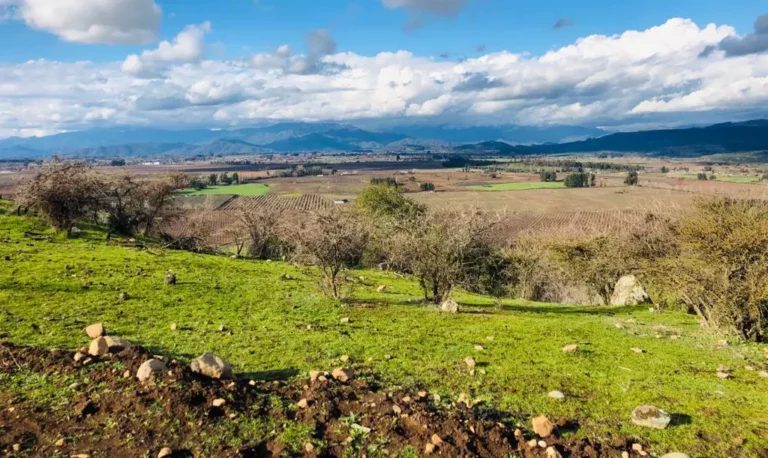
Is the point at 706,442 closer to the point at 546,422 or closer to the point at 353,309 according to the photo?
the point at 546,422

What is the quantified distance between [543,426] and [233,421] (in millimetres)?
5968

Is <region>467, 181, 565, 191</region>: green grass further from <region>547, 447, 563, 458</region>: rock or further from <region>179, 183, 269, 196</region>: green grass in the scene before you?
<region>547, 447, 563, 458</region>: rock

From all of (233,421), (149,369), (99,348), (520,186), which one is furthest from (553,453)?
(520,186)

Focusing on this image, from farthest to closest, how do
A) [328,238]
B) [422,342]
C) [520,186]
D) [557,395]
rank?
[520,186] < [328,238] < [422,342] < [557,395]

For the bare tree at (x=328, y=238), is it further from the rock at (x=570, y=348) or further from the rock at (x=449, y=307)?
the rock at (x=570, y=348)

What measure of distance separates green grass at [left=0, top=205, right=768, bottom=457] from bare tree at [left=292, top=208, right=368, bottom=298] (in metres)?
2.13

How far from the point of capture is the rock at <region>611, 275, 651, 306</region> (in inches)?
1216

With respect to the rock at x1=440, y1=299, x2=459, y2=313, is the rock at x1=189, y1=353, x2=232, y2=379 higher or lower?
higher

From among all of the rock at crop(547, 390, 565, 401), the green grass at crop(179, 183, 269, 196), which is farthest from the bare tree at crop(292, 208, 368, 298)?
the green grass at crop(179, 183, 269, 196)

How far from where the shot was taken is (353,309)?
65.7 feet

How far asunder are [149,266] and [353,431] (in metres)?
21.1

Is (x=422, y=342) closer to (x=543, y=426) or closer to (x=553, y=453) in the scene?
(x=543, y=426)

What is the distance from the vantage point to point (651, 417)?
9250mm

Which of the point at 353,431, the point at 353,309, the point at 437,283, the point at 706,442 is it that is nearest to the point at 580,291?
the point at 437,283
